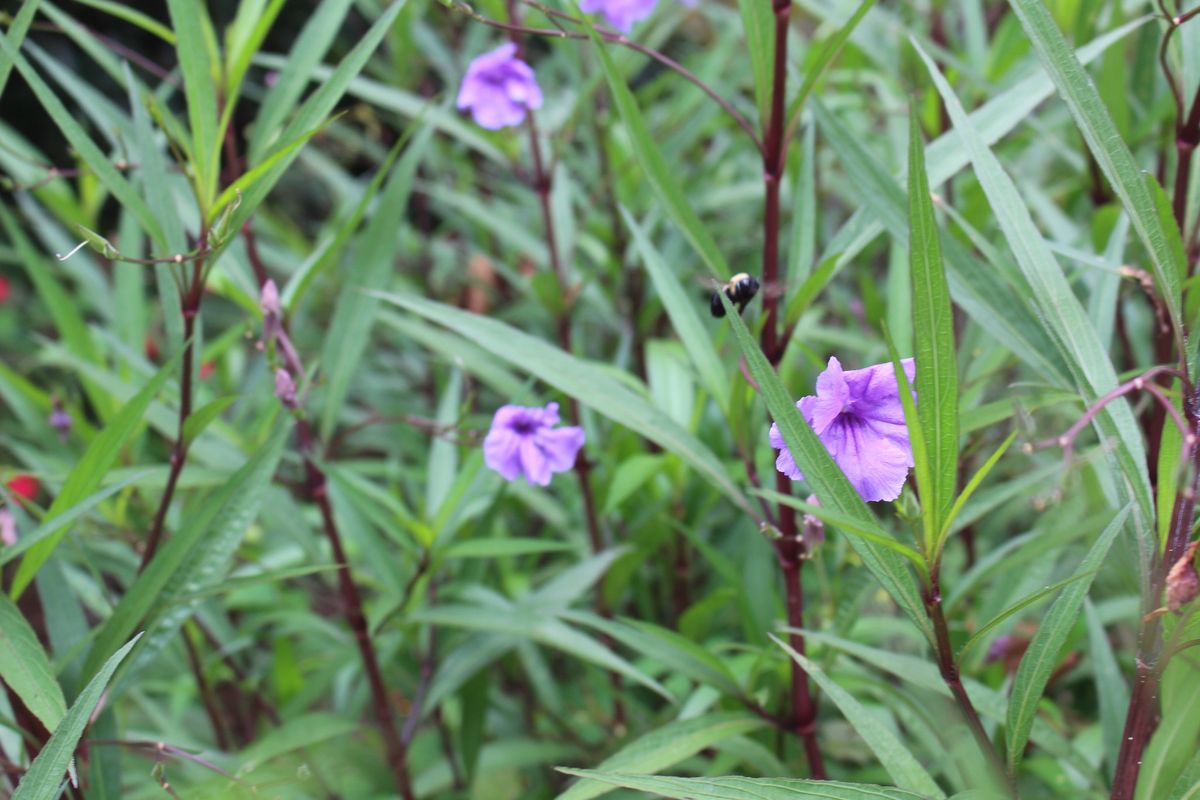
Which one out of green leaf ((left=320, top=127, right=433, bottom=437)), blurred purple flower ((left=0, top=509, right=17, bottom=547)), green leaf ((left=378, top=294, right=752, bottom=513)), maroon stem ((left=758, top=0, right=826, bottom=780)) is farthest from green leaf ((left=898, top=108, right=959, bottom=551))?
blurred purple flower ((left=0, top=509, right=17, bottom=547))

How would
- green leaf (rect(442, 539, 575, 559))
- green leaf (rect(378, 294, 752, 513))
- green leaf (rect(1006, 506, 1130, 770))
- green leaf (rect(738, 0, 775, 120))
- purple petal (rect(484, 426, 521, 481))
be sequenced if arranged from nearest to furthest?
green leaf (rect(1006, 506, 1130, 770)), green leaf (rect(738, 0, 775, 120)), green leaf (rect(378, 294, 752, 513)), purple petal (rect(484, 426, 521, 481)), green leaf (rect(442, 539, 575, 559))

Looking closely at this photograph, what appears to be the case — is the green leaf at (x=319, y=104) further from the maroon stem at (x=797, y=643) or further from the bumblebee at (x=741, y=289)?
the maroon stem at (x=797, y=643)

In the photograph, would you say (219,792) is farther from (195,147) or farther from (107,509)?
(195,147)

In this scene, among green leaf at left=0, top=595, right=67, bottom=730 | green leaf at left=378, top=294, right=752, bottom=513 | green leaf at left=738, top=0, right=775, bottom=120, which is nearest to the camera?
green leaf at left=0, top=595, right=67, bottom=730

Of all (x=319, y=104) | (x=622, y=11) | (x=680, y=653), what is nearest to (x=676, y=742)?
(x=680, y=653)

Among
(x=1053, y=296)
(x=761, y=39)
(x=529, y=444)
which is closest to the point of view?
(x=1053, y=296)

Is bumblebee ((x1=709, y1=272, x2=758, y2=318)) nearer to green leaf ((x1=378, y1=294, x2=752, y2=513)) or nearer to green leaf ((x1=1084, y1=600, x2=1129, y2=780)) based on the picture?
green leaf ((x1=378, y1=294, x2=752, y2=513))

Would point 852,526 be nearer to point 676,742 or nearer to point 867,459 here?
point 867,459
